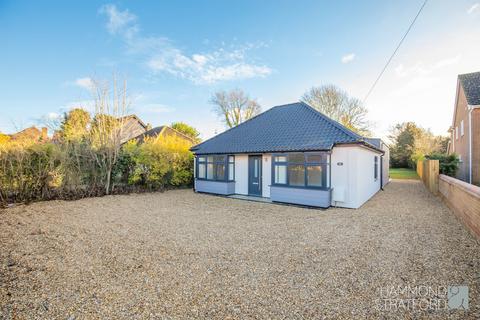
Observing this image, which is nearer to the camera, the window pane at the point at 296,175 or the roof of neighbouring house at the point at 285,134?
the roof of neighbouring house at the point at 285,134

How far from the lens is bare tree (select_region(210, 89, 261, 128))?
31.3 meters

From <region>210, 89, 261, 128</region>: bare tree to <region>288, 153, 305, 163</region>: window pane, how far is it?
2224 centimetres

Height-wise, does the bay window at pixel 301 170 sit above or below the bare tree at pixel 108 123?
below

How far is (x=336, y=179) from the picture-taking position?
8922 millimetres

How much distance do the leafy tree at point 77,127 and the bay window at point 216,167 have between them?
681cm

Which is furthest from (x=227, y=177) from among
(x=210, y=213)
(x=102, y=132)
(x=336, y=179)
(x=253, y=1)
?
(x=253, y=1)

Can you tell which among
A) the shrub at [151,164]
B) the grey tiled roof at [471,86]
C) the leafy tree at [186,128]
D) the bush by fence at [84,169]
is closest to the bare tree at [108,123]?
the bush by fence at [84,169]

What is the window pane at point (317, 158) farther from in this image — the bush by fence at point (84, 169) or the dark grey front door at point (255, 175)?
the bush by fence at point (84, 169)

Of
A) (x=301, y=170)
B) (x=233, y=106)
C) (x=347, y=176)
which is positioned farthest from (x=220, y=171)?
(x=233, y=106)

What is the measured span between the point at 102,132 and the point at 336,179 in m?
12.9

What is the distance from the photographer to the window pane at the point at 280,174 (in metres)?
9.96

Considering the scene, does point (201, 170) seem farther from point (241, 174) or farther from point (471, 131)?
point (471, 131)

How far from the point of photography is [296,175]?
9.58 m

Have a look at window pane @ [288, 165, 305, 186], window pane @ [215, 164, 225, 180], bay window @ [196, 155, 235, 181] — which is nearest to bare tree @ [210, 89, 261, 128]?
bay window @ [196, 155, 235, 181]
